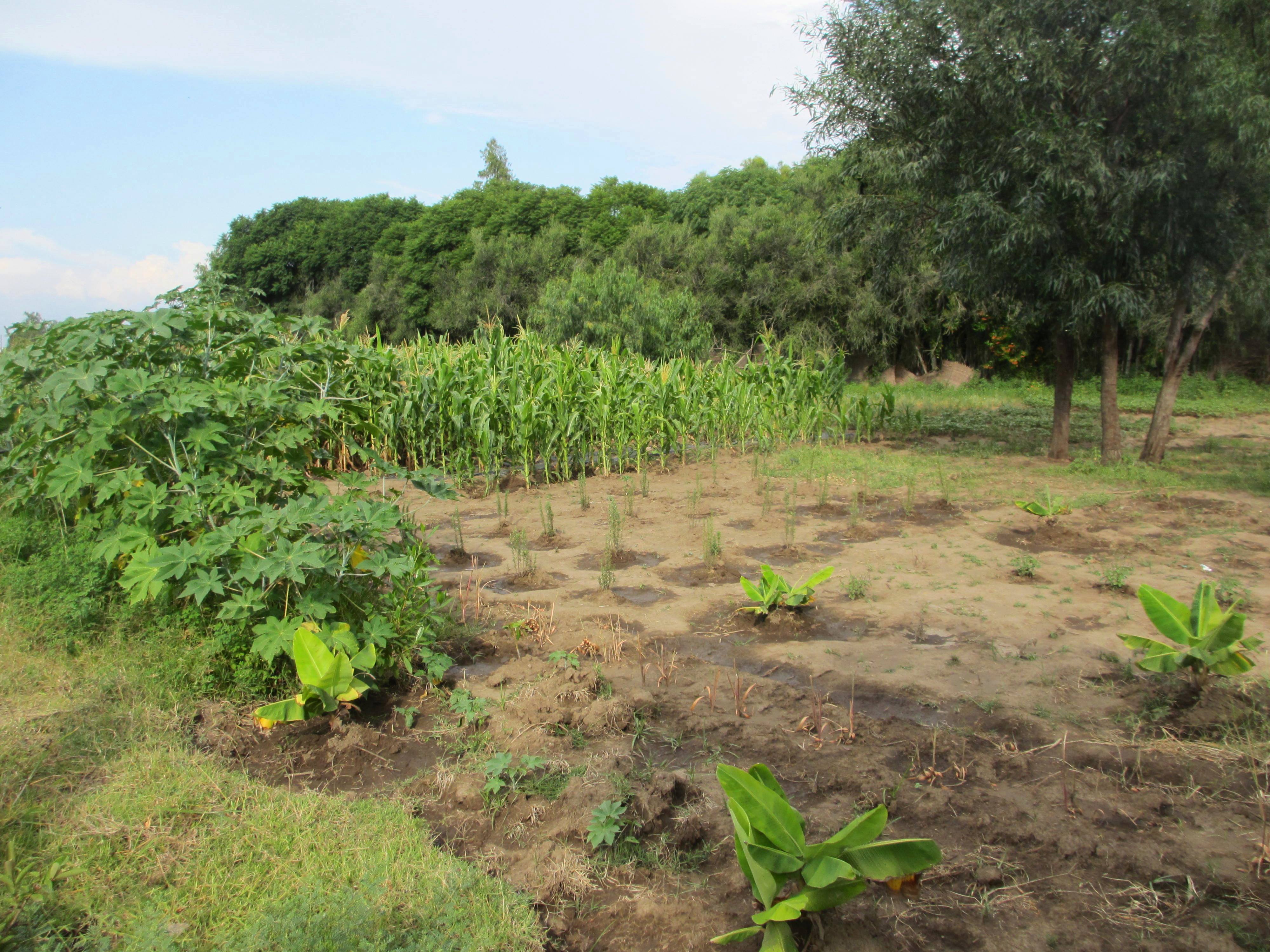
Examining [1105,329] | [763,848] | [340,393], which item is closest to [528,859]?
[763,848]

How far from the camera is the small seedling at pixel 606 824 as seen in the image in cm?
275

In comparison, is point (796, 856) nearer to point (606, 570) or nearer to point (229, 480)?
point (229, 480)

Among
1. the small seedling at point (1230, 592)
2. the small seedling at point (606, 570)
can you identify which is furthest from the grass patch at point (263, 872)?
the small seedling at point (1230, 592)

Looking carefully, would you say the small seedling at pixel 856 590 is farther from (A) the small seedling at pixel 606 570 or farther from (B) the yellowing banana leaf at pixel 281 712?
(B) the yellowing banana leaf at pixel 281 712

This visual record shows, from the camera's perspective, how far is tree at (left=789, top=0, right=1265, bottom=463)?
28.3 feet

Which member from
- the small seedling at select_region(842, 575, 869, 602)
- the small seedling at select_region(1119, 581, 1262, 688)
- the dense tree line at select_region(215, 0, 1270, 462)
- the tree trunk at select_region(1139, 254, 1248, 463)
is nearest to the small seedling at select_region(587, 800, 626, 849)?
the small seedling at select_region(1119, 581, 1262, 688)

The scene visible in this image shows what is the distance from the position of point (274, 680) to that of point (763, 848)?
8.22 ft

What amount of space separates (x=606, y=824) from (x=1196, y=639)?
8.81ft

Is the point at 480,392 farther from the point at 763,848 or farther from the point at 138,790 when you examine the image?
the point at 763,848

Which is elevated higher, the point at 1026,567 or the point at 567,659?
the point at 1026,567

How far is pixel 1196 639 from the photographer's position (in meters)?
3.54

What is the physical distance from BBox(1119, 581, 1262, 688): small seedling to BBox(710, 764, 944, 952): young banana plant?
1.95 meters

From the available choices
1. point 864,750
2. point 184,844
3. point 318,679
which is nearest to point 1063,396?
point 864,750

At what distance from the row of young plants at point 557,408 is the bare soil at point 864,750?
3920mm
